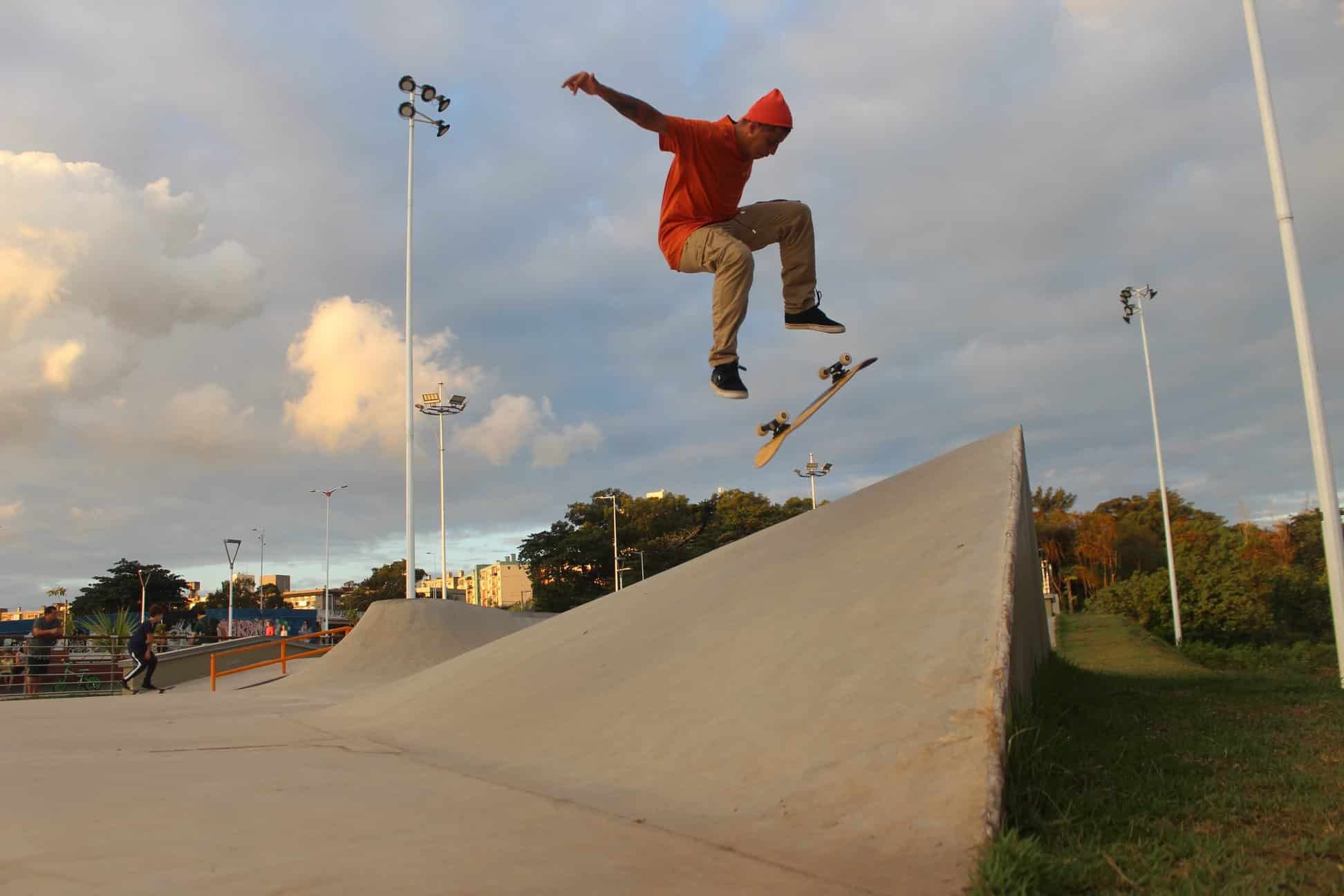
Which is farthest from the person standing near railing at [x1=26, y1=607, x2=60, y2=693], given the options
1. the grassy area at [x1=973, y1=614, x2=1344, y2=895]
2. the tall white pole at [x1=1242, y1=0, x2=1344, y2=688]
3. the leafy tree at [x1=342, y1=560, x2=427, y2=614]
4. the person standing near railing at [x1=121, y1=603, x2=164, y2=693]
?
the leafy tree at [x1=342, y1=560, x2=427, y2=614]

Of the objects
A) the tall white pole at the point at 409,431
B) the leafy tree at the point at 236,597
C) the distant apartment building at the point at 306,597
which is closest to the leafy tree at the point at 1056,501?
the tall white pole at the point at 409,431

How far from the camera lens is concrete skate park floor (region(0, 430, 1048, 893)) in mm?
2660

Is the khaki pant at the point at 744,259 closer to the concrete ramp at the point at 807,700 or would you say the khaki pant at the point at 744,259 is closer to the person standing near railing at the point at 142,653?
the concrete ramp at the point at 807,700

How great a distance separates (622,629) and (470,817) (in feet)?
8.48

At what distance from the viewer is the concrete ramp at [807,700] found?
9.41 feet

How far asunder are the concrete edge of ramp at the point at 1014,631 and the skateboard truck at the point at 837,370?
55.9 inches

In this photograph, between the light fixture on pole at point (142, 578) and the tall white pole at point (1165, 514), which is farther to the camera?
the light fixture on pole at point (142, 578)

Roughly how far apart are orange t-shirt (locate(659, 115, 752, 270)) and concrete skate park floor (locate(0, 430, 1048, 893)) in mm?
2399

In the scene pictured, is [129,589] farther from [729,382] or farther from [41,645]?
[729,382]

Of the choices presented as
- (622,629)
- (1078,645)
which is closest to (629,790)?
(622,629)

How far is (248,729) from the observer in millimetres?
6281

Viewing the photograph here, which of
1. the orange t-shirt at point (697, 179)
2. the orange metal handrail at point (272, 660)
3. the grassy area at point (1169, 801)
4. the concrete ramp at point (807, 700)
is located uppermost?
the orange t-shirt at point (697, 179)

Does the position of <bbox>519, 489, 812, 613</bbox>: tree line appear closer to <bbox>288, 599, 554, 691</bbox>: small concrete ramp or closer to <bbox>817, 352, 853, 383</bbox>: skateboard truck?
<bbox>288, 599, 554, 691</bbox>: small concrete ramp

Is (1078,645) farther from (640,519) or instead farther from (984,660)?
(640,519)
